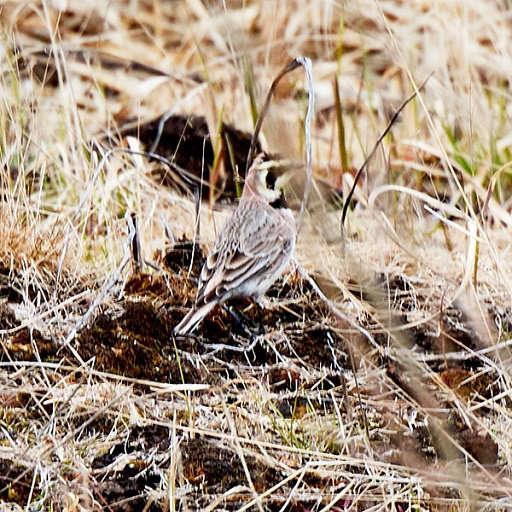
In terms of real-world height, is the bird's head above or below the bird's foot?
above

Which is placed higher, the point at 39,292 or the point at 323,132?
the point at 39,292

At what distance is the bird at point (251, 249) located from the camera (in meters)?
3.54

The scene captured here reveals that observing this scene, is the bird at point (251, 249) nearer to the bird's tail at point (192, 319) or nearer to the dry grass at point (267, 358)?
the bird's tail at point (192, 319)

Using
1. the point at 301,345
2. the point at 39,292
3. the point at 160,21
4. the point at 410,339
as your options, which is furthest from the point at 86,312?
the point at 160,21

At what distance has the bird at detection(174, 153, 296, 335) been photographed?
3.54m

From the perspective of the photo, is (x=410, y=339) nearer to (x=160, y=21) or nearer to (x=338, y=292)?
(x=338, y=292)

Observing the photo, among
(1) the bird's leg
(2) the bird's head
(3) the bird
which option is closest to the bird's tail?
(3) the bird

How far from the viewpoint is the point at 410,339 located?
3.59 meters

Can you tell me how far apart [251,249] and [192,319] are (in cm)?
52

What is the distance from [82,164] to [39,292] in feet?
4.37

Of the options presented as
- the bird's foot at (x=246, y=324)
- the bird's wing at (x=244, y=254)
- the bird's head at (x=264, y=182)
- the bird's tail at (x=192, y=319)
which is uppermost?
the bird's head at (x=264, y=182)

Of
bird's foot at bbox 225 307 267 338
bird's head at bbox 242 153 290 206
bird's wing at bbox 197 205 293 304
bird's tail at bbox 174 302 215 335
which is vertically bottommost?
bird's foot at bbox 225 307 267 338

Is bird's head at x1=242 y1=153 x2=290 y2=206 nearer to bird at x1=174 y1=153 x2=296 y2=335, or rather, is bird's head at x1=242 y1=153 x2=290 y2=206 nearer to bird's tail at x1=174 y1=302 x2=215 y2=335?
bird at x1=174 y1=153 x2=296 y2=335

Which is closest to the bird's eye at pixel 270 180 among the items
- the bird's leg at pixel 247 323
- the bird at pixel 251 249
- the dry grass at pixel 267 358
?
the bird at pixel 251 249
